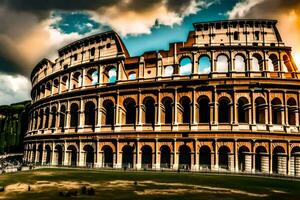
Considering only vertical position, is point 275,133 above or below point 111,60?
below

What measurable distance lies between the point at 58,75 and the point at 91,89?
794cm

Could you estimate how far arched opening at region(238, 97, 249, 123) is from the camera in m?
29.9

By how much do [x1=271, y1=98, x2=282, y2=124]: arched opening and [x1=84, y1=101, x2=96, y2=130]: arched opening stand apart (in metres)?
20.4

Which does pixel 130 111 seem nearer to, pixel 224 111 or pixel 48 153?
pixel 224 111

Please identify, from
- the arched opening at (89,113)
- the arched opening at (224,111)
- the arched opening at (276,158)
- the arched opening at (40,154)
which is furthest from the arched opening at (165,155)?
the arched opening at (40,154)

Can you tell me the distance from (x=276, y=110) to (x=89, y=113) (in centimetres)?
2164

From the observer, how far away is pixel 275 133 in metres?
28.7

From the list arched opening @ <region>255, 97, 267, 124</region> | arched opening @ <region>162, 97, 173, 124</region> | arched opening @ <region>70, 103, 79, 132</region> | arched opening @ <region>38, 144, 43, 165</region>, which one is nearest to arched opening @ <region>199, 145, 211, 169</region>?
arched opening @ <region>162, 97, 173, 124</region>

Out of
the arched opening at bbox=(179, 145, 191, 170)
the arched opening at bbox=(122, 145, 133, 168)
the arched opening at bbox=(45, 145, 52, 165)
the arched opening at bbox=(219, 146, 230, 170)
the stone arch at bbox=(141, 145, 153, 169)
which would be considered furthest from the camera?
the arched opening at bbox=(45, 145, 52, 165)

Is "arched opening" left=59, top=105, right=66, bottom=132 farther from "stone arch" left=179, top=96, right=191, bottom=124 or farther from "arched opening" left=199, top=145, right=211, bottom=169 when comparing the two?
"arched opening" left=199, top=145, right=211, bottom=169

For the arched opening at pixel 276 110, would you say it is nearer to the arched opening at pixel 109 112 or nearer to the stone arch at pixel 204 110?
the stone arch at pixel 204 110

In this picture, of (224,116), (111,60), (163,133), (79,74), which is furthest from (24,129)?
(224,116)

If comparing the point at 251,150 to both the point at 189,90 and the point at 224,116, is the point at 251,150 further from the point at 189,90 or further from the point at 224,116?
the point at 189,90

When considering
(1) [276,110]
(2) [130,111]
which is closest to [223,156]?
(1) [276,110]
